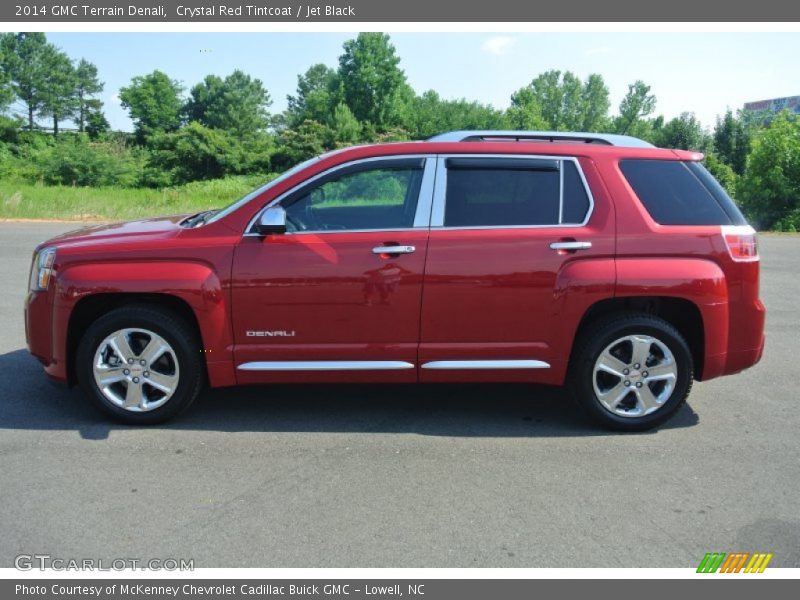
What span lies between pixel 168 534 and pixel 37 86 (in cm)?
9644

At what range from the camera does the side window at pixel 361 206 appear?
477 centimetres

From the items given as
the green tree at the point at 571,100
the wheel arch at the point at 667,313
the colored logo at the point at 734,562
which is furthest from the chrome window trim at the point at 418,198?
the green tree at the point at 571,100

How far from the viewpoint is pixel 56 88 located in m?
87.2

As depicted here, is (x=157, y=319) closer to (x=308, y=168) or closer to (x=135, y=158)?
(x=308, y=168)

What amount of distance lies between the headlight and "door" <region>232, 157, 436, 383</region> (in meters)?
1.26

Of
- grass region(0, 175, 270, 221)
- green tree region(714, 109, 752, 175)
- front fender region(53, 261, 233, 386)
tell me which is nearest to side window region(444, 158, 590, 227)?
front fender region(53, 261, 233, 386)

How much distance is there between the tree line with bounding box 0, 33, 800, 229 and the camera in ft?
163

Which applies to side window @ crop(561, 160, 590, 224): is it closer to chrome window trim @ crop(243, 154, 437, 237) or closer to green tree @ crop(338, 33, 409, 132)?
chrome window trim @ crop(243, 154, 437, 237)

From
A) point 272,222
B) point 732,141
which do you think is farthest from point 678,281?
point 732,141

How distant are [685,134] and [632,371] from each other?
70.3 meters

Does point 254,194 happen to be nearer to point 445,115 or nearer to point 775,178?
point 775,178

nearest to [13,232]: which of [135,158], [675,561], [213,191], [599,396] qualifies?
[599,396]

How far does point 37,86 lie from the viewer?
282 ft

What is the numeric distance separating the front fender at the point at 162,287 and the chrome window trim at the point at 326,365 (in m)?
0.20
